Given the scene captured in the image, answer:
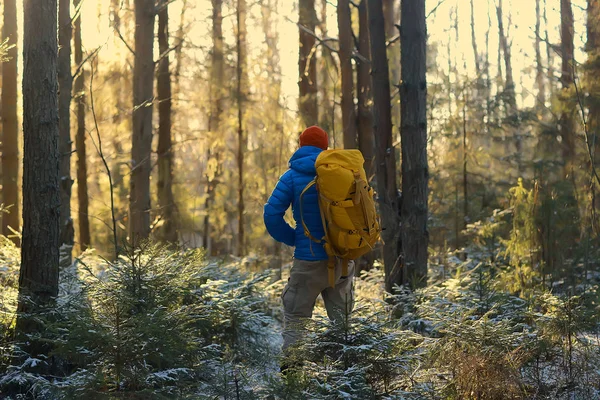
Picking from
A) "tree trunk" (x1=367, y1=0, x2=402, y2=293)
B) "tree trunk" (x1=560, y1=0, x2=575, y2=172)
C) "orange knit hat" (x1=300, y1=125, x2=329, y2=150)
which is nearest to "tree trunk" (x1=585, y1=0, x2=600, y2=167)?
"tree trunk" (x1=560, y1=0, x2=575, y2=172)

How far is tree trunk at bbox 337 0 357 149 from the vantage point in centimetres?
1213

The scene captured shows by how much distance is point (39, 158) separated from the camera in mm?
5391

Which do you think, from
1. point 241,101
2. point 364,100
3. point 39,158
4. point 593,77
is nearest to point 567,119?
point 593,77

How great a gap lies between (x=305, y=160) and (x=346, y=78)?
25.8ft

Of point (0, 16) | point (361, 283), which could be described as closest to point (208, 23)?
point (0, 16)

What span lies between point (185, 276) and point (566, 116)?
11.3m

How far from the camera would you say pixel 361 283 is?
29.6 ft

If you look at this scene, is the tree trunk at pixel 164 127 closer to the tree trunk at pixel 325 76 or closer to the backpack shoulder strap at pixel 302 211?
the tree trunk at pixel 325 76

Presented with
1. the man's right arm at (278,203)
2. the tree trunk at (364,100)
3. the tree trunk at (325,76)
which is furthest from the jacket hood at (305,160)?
the tree trunk at (325,76)

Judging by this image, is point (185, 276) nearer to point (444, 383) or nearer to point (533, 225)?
point (444, 383)

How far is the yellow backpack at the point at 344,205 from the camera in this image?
4.84m

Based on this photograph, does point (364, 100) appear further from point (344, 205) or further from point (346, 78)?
point (344, 205)

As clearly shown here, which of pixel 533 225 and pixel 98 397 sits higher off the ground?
pixel 533 225

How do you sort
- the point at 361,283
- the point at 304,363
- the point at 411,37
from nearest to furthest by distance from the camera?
1. the point at 304,363
2. the point at 411,37
3. the point at 361,283
